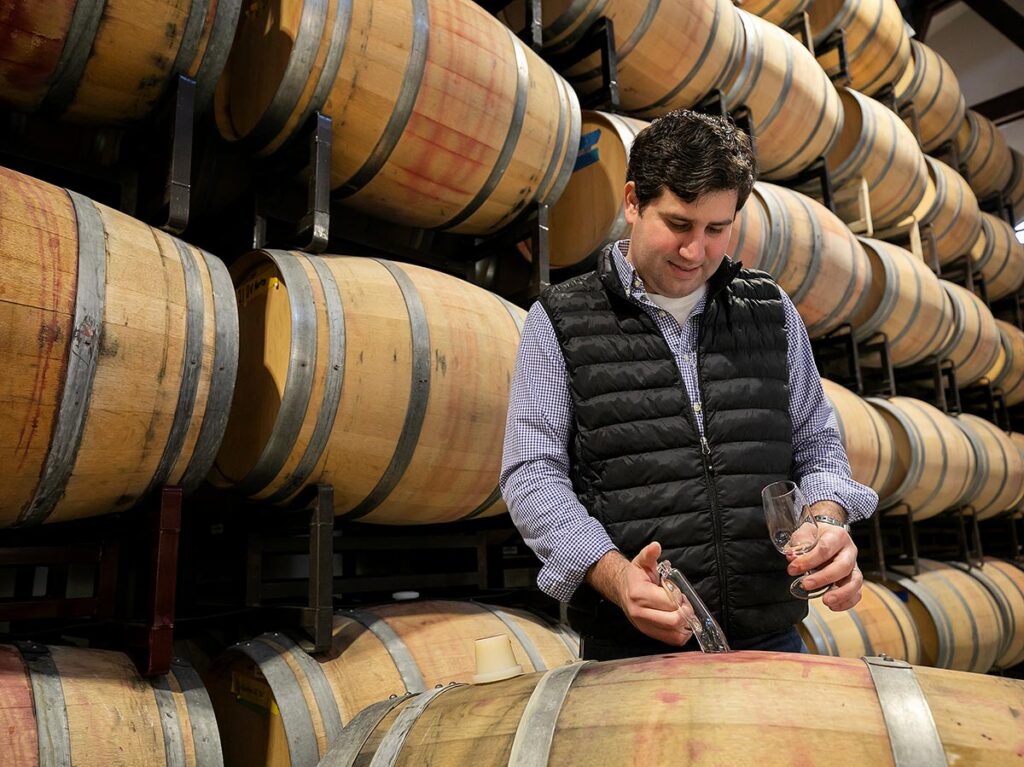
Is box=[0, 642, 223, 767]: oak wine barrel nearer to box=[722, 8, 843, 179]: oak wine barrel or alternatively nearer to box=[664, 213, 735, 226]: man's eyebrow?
box=[664, 213, 735, 226]: man's eyebrow

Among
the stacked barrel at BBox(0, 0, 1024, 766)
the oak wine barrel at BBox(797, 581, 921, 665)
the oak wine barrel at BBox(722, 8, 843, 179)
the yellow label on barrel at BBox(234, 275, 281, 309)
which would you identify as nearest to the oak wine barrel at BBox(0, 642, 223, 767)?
the stacked barrel at BBox(0, 0, 1024, 766)

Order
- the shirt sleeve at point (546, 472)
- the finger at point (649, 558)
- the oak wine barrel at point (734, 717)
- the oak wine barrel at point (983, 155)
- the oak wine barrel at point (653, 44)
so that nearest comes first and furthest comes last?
the oak wine barrel at point (734, 717) → the finger at point (649, 558) → the shirt sleeve at point (546, 472) → the oak wine barrel at point (653, 44) → the oak wine barrel at point (983, 155)

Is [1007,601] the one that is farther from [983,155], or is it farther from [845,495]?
[983,155]

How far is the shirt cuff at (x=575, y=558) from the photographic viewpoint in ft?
4.42

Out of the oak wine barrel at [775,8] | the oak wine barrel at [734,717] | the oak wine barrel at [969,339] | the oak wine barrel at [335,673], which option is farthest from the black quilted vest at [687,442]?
the oak wine barrel at [969,339]

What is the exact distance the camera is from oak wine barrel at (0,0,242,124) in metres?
1.71

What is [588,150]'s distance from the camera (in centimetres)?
322

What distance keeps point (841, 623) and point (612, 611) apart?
106 inches

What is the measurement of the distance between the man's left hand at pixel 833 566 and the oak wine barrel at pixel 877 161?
4598 millimetres

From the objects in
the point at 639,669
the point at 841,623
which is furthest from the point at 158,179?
the point at 841,623

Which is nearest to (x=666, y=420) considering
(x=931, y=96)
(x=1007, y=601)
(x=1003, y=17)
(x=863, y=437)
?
(x=863, y=437)

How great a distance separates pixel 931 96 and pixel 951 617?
501cm

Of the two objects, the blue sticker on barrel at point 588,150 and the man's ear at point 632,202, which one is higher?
the blue sticker on barrel at point 588,150

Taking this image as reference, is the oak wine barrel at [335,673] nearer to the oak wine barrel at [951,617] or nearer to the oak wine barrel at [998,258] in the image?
the oak wine barrel at [951,617]
